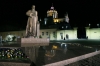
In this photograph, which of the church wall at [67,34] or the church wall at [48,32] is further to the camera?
the church wall at [48,32]

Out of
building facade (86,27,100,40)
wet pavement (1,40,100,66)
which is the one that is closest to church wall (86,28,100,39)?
building facade (86,27,100,40)

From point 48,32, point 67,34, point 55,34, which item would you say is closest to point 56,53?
point 67,34

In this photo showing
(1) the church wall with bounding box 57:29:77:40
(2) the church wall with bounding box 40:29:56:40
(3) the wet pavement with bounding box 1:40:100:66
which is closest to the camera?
(3) the wet pavement with bounding box 1:40:100:66

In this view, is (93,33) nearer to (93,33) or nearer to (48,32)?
(93,33)

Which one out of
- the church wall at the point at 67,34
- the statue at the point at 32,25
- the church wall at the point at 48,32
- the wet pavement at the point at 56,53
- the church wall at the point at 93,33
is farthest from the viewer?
the church wall at the point at 48,32

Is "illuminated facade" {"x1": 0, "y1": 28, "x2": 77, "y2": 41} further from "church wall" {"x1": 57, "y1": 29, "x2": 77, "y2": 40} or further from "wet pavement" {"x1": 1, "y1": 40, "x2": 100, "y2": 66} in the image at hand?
"wet pavement" {"x1": 1, "y1": 40, "x2": 100, "y2": 66}

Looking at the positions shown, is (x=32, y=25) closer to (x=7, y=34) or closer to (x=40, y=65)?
(x=40, y=65)

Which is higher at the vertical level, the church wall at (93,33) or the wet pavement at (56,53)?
the church wall at (93,33)

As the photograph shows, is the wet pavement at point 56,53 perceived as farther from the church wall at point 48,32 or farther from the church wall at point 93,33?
the church wall at point 48,32

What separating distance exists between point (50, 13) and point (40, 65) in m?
64.3

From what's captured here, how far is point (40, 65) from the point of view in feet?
16.1

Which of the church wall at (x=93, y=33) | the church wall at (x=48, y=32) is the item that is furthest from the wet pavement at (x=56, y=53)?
the church wall at (x=48, y=32)

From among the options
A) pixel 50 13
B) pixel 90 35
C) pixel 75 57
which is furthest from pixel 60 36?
pixel 75 57

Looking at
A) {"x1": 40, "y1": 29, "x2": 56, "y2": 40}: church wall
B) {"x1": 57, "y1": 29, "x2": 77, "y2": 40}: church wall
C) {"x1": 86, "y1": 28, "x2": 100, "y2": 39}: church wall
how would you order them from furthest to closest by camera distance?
1. {"x1": 40, "y1": 29, "x2": 56, "y2": 40}: church wall
2. {"x1": 57, "y1": 29, "x2": 77, "y2": 40}: church wall
3. {"x1": 86, "y1": 28, "x2": 100, "y2": 39}: church wall
